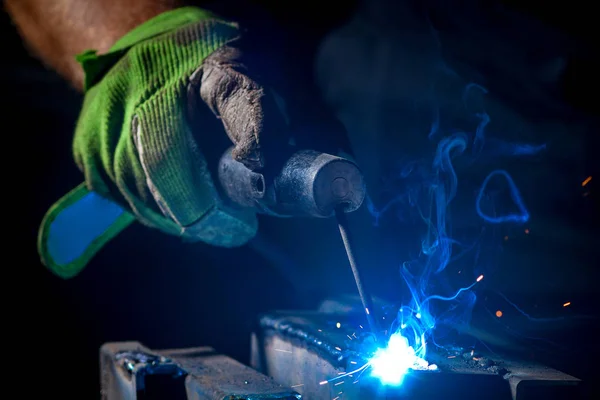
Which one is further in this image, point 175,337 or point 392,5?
point 175,337

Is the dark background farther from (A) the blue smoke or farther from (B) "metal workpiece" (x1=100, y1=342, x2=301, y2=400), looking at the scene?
(A) the blue smoke

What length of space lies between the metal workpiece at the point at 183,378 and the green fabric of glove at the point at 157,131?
57 cm

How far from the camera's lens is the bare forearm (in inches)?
112

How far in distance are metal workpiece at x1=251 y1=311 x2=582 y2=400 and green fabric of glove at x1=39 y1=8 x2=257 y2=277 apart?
583 mm

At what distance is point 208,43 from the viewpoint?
2.07 metres

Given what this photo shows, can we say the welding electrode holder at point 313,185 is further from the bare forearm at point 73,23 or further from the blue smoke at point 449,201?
the bare forearm at point 73,23

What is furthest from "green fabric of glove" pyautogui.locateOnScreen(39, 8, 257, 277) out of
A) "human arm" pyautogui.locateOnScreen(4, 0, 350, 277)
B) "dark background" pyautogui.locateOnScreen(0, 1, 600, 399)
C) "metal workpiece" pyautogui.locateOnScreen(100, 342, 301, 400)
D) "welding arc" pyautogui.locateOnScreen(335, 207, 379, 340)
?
"dark background" pyautogui.locateOnScreen(0, 1, 600, 399)

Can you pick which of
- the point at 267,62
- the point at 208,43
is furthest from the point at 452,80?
the point at 208,43

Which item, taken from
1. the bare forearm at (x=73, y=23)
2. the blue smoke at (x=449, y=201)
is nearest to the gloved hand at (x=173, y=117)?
the bare forearm at (x=73, y=23)

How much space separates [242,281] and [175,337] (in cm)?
55

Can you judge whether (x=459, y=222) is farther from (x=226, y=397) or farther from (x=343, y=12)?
(x=226, y=397)

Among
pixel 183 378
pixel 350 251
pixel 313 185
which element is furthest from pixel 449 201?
pixel 183 378

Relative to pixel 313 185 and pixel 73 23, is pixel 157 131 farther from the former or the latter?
pixel 73 23

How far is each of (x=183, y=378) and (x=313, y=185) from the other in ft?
4.16
